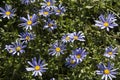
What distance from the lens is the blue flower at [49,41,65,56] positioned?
3248 mm

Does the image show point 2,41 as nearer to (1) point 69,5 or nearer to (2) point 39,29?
(2) point 39,29

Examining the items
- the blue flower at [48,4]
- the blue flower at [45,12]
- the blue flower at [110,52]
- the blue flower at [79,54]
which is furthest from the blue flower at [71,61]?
the blue flower at [48,4]

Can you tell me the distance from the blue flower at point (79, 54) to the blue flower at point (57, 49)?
12 centimetres

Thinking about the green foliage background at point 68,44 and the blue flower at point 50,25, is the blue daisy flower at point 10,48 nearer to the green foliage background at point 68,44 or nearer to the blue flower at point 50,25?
the green foliage background at point 68,44

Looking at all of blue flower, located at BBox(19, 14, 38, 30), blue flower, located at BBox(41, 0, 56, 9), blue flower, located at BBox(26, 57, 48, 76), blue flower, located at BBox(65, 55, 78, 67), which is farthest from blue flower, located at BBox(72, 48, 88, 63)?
blue flower, located at BBox(41, 0, 56, 9)

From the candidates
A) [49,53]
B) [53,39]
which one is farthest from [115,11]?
[49,53]

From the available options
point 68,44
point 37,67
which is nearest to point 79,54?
point 68,44

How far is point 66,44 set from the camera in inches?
133

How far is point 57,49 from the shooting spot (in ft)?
10.7

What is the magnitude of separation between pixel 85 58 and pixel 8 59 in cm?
75

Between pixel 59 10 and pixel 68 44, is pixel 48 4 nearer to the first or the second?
pixel 59 10

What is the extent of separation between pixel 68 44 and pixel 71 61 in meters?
0.23

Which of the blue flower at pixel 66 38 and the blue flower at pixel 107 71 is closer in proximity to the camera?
the blue flower at pixel 107 71

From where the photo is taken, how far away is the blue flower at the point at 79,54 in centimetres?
315
